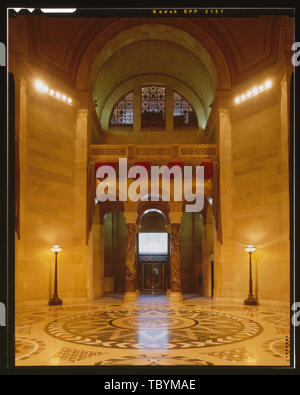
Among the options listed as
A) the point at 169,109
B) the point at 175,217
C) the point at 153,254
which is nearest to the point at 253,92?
the point at 175,217

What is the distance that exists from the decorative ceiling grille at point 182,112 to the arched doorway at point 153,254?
5.69 meters

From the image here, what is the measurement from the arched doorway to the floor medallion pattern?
1076 centimetres

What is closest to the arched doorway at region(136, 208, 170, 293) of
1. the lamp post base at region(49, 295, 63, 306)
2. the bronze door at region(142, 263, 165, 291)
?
the bronze door at region(142, 263, 165, 291)

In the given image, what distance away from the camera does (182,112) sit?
22.6 m

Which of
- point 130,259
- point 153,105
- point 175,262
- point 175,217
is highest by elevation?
point 153,105

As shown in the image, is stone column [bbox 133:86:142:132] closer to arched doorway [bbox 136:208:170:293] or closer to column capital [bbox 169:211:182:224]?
arched doorway [bbox 136:208:170:293]

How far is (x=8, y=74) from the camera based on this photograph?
306cm

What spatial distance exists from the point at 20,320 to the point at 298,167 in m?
9.90

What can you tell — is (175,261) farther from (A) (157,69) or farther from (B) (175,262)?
(A) (157,69)

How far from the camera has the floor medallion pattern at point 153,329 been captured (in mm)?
7680

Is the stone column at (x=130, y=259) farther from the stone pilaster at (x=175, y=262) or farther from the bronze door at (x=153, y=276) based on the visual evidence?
the bronze door at (x=153, y=276)

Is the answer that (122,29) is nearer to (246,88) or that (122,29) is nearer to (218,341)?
(246,88)

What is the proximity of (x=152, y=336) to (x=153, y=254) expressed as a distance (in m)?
15.5

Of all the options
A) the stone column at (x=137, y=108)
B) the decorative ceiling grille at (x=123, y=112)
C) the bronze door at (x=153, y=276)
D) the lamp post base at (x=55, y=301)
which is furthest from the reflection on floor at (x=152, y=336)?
the decorative ceiling grille at (x=123, y=112)
